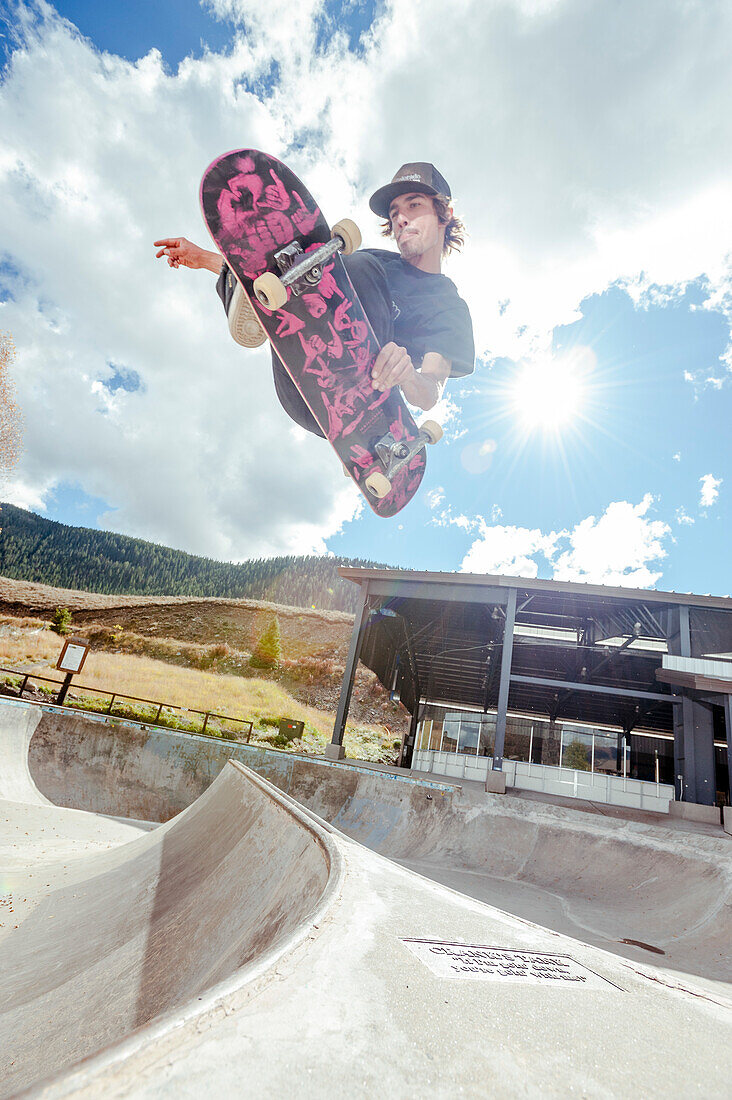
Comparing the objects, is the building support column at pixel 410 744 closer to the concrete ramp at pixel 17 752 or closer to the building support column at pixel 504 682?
the building support column at pixel 504 682

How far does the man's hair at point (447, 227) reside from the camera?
528 cm

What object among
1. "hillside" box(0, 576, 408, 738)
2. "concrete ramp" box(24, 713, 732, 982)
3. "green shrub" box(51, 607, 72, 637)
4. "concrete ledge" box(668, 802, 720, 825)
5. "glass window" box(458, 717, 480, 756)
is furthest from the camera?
"hillside" box(0, 576, 408, 738)

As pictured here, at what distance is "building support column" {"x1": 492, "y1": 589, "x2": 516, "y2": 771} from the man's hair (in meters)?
10.7

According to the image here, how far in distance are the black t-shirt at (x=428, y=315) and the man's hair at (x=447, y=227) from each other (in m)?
0.31

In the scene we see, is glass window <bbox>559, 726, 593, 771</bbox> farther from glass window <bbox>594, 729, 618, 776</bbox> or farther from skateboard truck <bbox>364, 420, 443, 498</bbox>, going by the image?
skateboard truck <bbox>364, 420, 443, 498</bbox>

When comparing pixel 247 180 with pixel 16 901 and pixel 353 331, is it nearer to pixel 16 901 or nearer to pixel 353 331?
pixel 353 331

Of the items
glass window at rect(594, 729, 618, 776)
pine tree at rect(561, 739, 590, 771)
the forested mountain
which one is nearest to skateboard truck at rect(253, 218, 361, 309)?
pine tree at rect(561, 739, 590, 771)

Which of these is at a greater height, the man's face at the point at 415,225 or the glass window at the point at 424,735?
the man's face at the point at 415,225

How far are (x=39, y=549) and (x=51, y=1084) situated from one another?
148005mm

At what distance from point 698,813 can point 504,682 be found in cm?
527

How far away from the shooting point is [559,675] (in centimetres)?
2319

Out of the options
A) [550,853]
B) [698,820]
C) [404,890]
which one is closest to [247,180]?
[404,890]

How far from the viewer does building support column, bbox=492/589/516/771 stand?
13320 mm

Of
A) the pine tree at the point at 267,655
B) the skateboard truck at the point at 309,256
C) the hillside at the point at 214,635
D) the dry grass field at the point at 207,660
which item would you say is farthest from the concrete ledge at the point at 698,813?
the pine tree at the point at 267,655
